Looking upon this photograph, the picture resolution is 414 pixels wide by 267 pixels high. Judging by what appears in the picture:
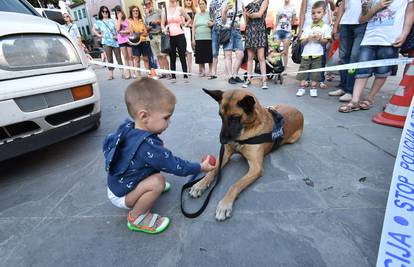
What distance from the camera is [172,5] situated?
715 cm

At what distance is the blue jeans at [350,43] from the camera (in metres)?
4.25

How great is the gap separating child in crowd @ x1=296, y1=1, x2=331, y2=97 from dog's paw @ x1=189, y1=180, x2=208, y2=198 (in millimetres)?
3867

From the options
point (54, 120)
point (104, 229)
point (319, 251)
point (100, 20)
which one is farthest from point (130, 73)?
point (319, 251)

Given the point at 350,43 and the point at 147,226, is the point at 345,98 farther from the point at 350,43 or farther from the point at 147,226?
the point at 147,226

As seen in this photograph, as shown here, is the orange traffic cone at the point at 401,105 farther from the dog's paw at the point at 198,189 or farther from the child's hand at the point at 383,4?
the dog's paw at the point at 198,189

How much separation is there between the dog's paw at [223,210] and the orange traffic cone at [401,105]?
2.89 metres

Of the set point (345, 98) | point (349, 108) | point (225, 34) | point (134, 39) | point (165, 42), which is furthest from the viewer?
point (134, 39)

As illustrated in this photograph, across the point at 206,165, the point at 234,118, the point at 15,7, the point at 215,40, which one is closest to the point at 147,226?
the point at 206,165

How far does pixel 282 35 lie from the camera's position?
21.9 feet

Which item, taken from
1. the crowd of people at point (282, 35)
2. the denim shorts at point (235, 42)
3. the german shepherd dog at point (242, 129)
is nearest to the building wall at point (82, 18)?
the crowd of people at point (282, 35)

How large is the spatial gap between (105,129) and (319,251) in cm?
339

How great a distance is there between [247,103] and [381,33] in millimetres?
2823

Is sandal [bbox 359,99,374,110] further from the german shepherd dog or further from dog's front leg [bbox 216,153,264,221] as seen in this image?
dog's front leg [bbox 216,153,264,221]

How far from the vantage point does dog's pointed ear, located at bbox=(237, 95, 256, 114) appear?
2269 mm
